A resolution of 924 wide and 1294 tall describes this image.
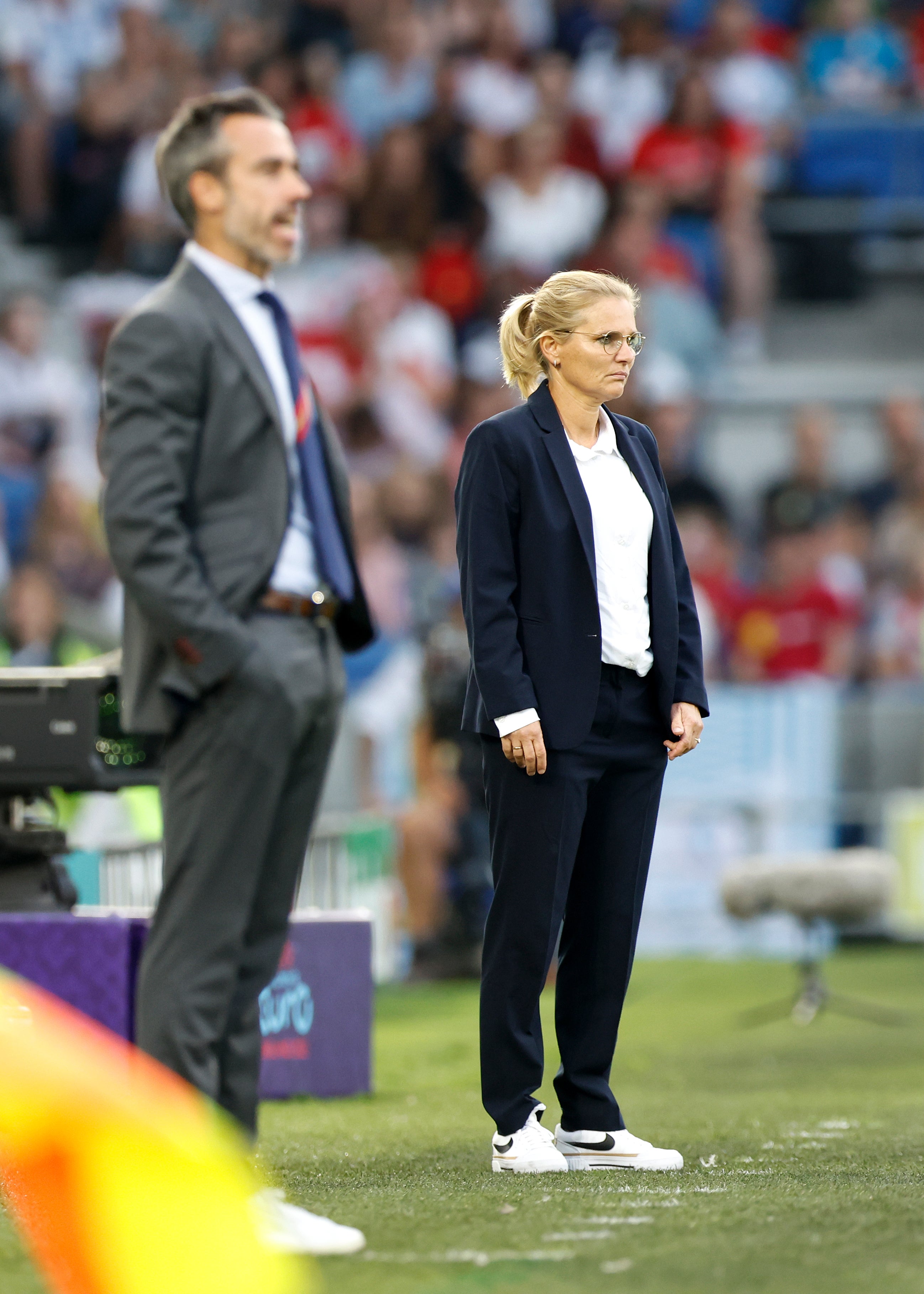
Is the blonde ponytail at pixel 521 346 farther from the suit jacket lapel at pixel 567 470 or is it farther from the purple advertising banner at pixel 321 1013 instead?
the purple advertising banner at pixel 321 1013

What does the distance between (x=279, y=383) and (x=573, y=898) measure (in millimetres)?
1331

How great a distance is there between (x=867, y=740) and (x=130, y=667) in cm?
775

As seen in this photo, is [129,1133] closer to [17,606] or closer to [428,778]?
[428,778]

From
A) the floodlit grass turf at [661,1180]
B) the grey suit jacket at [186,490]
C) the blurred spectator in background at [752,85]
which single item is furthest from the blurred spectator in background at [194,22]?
the grey suit jacket at [186,490]

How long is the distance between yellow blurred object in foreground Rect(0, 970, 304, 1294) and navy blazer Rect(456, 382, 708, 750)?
59.6 inches

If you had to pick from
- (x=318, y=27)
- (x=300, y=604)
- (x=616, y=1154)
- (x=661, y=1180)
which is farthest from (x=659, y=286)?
(x=300, y=604)

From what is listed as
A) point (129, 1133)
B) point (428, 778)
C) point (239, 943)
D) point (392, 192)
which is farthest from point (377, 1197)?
point (392, 192)

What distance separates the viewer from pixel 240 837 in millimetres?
2697

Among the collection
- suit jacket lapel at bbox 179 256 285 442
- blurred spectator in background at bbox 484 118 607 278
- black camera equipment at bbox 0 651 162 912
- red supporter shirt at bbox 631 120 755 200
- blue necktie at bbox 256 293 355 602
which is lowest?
black camera equipment at bbox 0 651 162 912

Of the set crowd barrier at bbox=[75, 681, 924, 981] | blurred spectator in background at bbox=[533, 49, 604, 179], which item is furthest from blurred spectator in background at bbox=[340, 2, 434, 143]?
crowd barrier at bbox=[75, 681, 924, 981]

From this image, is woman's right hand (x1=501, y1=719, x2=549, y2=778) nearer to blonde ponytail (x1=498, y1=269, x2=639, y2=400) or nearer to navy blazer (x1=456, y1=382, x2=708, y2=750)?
navy blazer (x1=456, y1=382, x2=708, y2=750)

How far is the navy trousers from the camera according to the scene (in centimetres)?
353

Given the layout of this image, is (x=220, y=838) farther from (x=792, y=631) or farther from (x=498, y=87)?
(x=498, y=87)

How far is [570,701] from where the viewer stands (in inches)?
138
